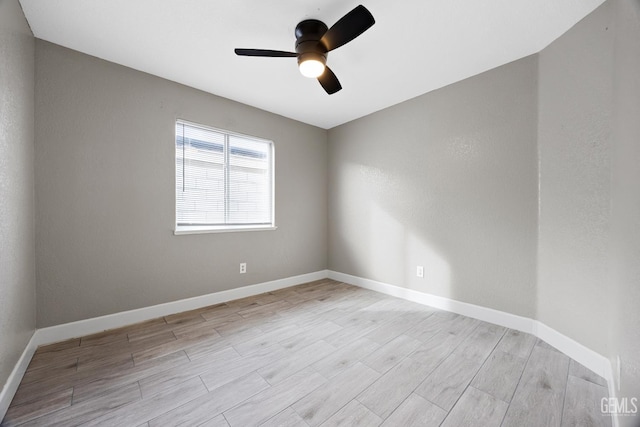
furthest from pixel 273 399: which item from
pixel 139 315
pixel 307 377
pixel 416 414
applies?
pixel 139 315

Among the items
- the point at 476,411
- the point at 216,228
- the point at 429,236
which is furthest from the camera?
the point at 216,228

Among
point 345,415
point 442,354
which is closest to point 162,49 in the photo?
Result: point 345,415

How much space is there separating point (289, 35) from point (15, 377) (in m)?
2.92

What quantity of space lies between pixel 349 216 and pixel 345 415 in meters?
2.71

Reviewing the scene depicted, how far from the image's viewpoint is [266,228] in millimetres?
3379

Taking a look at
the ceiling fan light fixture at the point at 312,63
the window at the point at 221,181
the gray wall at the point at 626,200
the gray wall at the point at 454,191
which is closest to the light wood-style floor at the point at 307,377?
the gray wall at the point at 626,200

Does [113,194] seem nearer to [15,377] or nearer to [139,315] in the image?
[139,315]

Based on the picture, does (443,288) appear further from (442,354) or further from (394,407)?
(394,407)

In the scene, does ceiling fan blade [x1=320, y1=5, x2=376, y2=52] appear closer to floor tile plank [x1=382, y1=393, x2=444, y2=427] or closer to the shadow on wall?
the shadow on wall

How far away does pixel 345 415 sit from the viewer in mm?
1312

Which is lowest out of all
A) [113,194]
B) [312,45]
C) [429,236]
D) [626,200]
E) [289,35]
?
[429,236]

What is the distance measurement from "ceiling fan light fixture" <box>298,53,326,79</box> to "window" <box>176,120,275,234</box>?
62.4 inches

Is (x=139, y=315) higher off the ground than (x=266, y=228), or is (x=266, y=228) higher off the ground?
(x=266, y=228)

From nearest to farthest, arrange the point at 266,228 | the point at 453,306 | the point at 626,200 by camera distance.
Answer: the point at 626,200 → the point at 453,306 → the point at 266,228
